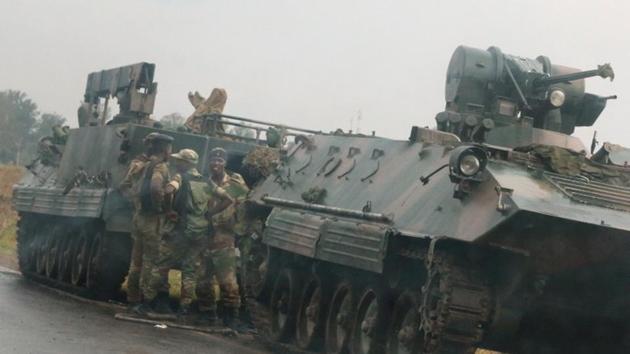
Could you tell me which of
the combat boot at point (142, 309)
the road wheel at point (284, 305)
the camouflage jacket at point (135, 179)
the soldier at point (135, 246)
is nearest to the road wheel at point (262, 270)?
the road wheel at point (284, 305)

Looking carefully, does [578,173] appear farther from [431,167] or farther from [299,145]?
[299,145]

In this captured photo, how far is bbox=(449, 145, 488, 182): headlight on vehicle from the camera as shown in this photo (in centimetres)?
1084

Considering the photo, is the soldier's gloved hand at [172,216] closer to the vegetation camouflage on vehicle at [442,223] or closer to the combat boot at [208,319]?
the vegetation camouflage on vehicle at [442,223]

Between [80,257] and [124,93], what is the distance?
Result: 343 centimetres

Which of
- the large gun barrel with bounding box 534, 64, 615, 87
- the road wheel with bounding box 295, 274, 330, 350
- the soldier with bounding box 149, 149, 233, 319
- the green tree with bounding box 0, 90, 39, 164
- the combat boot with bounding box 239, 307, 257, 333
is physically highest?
the green tree with bounding box 0, 90, 39, 164

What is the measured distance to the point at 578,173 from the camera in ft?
37.8

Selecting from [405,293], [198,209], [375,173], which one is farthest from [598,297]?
[198,209]

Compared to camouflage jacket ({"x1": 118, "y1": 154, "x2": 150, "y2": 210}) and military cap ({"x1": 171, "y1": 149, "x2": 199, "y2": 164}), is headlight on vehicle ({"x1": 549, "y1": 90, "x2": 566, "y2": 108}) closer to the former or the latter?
military cap ({"x1": 171, "y1": 149, "x2": 199, "y2": 164})

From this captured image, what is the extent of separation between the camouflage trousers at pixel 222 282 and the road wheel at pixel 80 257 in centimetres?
316

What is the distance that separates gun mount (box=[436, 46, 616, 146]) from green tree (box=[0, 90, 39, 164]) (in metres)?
77.1

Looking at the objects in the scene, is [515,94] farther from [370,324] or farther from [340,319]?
[370,324]

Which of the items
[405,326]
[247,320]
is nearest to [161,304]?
[247,320]

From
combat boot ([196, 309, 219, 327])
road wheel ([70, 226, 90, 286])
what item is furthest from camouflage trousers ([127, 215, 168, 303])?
road wheel ([70, 226, 90, 286])

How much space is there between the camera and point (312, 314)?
45.8 feet
